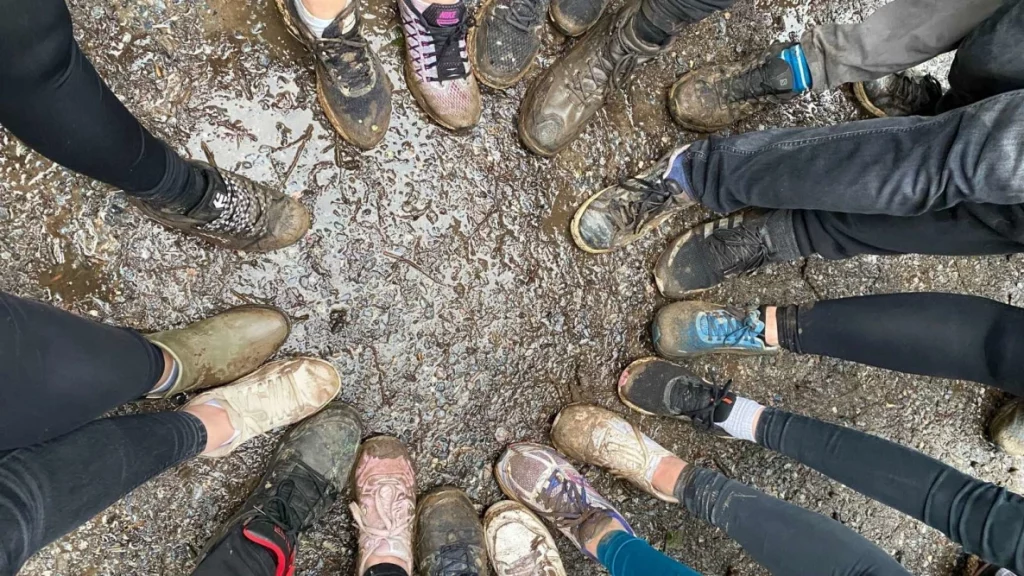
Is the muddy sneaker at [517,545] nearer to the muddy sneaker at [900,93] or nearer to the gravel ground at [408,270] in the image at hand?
the gravel ground at [408,270]

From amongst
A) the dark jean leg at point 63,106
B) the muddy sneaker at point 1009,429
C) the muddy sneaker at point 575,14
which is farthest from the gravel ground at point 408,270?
the muddy sneaker at point 1009,429

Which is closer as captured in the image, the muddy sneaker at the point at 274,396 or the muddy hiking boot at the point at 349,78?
the muddy hiking boot at the point at 349,78

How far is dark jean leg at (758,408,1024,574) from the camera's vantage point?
1.21 m

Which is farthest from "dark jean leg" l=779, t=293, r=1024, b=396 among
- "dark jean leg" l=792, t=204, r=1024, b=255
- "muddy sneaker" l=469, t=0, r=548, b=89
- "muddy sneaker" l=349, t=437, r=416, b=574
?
"muddy sneaker" l=349, t=437, r=416, b=574

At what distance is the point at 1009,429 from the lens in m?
2.10

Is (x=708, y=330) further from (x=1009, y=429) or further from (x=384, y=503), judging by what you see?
(x=1009, y=429)

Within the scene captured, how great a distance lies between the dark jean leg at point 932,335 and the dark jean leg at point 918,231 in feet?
0.41

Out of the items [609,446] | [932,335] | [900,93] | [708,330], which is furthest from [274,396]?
[900,93]

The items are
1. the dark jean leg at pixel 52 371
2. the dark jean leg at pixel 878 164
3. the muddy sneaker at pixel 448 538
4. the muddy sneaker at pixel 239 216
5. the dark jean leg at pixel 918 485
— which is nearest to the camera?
the dark jean leg at pixel 52 371

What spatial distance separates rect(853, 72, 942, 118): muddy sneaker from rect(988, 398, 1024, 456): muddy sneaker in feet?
3.85

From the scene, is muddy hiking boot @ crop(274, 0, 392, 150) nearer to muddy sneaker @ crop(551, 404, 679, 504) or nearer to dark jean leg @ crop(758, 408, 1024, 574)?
muddy sneaker @ crop(551, 404, 679, 504)

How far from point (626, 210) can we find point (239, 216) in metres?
1.00

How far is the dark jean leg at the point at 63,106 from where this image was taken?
0.77 metres

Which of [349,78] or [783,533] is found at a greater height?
[349,78]
